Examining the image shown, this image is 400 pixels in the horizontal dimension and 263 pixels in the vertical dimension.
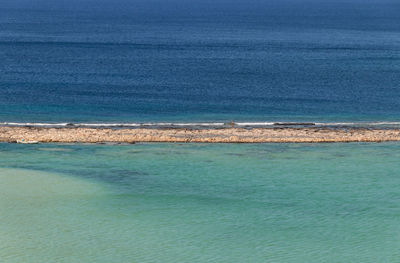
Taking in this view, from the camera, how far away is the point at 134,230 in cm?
3039

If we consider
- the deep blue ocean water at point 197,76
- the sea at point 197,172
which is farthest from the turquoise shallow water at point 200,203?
the deep blue ocean water at point 197,76

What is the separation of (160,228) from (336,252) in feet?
23.8

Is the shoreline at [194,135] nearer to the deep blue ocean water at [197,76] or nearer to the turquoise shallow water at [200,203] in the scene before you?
the turquoise shallow water at [200,203]

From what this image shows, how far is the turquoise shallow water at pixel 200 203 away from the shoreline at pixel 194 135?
0.96 m

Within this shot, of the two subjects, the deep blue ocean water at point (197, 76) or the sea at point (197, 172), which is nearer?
the sea at point (197, 172)

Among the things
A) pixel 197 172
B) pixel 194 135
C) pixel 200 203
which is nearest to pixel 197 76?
pixel 194 135

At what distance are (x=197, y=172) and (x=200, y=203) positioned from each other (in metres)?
4.86

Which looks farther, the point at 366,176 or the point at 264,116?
the point at 264,116

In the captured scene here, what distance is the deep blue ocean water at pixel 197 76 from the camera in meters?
54.4

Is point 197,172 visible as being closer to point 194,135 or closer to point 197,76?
point 194,135

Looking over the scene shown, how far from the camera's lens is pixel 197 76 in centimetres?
7075

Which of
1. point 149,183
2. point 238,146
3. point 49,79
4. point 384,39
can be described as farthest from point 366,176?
point 384,39

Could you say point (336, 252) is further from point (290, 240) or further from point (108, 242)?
point (108, 242)

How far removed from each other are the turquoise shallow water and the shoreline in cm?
96
